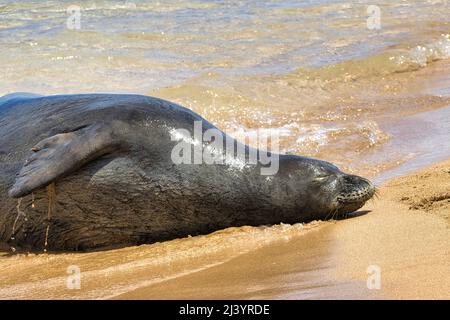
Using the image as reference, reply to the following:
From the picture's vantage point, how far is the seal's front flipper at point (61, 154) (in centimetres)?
475

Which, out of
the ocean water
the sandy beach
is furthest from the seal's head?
the ocean water

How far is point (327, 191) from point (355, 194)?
0.64ft

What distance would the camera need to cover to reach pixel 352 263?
163 inches

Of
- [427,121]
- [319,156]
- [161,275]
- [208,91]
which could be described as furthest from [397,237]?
[208,91]

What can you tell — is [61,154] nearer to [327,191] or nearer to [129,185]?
[129,185]

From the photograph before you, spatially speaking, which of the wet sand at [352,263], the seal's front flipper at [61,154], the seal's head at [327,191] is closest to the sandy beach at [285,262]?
the wet sand at [352,263]

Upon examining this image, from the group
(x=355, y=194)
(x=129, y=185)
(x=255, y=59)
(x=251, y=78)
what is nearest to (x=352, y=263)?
(x=355, y=194)

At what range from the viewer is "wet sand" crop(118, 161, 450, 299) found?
3.69m

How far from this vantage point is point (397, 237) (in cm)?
454

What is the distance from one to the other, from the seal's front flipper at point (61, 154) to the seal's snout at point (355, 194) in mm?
1577

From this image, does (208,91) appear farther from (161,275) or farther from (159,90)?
(161,275)

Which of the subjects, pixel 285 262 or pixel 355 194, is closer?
pixel 285 262

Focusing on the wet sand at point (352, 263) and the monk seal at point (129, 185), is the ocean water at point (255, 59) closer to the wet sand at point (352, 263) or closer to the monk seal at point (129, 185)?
the monk seal at point (129, 185)

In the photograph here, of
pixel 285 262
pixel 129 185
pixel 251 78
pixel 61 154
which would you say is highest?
pixel 61 154
